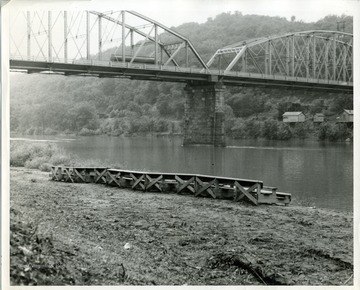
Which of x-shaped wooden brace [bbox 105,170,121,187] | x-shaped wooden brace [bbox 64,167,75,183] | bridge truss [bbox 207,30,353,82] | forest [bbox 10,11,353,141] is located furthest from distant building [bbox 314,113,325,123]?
x-shaped wooden brace [bbox 64,167,75,183]

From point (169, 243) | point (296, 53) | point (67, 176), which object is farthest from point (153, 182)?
point (296, 53)

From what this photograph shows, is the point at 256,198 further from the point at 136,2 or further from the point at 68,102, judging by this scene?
the point at 68,102

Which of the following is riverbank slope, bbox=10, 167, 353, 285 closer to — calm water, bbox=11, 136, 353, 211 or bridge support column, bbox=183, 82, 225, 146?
calm water, bbox=11, 136, 353, 211

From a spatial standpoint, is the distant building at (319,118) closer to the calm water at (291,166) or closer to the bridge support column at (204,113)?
the calm water at (291,166)

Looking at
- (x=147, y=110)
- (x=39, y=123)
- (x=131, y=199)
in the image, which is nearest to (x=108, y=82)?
(x=147, y=110)

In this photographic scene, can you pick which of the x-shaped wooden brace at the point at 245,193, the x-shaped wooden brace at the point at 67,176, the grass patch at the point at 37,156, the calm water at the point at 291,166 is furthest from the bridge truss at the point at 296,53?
the x-shaped wooden brace at the point at 67,176

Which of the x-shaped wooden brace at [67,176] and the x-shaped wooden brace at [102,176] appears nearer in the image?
the x-shaped wooden brace at [102,176]
